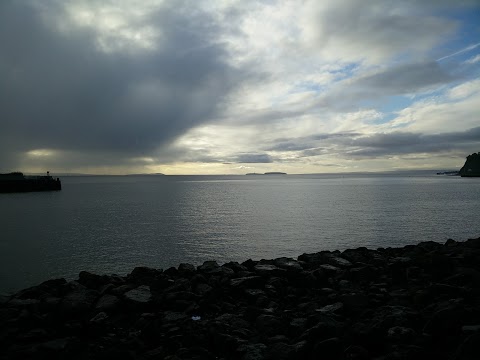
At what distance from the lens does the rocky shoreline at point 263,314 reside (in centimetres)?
849

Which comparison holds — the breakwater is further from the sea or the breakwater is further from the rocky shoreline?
the rocky shoreline

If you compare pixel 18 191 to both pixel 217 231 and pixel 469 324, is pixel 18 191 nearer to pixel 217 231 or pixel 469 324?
pixel 217 231

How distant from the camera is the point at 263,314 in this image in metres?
11.8

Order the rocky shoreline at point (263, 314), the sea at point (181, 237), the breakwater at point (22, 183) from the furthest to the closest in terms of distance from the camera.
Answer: the breakwater at point (22, 183)
the sea at point (181, 237)
the rocky shoreline at point (263, 314)

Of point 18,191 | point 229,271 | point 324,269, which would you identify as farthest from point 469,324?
point 18,191

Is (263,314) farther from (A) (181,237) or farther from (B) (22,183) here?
(B) (22,183)

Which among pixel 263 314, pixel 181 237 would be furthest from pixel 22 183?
pixel 263 314

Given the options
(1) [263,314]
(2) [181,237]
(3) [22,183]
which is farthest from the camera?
(3) [22,183]

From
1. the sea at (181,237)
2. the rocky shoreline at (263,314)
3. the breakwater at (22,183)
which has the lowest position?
the sea at (181,237)

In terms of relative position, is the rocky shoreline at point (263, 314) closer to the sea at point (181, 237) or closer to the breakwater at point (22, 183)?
the sea at point (181, 237)

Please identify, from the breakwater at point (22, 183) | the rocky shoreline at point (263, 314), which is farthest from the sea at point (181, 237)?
the breakwater at point (22, 183)

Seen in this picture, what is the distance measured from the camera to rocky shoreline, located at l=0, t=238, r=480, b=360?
334 inches

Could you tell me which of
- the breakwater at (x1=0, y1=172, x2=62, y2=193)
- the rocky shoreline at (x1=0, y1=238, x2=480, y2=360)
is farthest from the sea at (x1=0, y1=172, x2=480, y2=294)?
the breakwater at (x1=0, y1=172, x2=62, y2=193)

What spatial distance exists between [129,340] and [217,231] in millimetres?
29451
